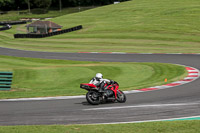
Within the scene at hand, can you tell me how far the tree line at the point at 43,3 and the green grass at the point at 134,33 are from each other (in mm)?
82638

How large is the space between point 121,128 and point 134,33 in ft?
180

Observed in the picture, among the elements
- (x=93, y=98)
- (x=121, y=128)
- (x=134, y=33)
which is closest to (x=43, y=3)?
(x=134, y=33)

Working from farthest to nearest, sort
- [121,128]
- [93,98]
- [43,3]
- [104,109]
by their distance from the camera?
[43,3], [93,98], [104,109], [121,128]

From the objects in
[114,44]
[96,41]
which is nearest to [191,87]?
[114,44]

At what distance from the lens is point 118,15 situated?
85.6 meters

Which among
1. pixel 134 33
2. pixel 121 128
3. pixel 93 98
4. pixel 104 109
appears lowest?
pixel 134 33

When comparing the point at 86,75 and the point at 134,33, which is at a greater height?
the point at 86,75

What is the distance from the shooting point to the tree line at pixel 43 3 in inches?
6679

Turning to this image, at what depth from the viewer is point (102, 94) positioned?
15531mm

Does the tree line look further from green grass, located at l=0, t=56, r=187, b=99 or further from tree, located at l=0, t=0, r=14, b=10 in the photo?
green grass, located at l=0, t=56, r=187, b=99

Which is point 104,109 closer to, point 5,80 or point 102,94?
point 102,94

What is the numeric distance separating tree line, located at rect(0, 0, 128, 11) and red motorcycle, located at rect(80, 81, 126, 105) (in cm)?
15771

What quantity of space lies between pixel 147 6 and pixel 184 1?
33.2 ft

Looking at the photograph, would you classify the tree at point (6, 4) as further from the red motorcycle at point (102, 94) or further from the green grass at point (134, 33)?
the red motorcycle at point (102, 94)
